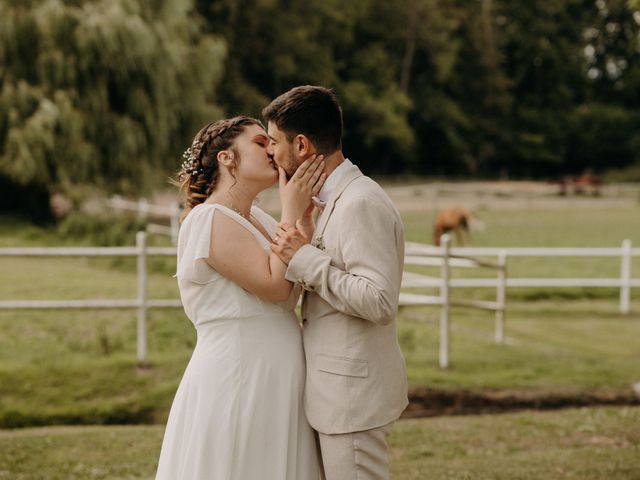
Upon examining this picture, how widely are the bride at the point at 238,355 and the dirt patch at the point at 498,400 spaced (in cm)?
480

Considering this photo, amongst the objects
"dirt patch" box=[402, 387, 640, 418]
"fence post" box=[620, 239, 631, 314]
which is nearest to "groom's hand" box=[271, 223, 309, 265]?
"dirt patch" box=[402, 387, 640, 418]

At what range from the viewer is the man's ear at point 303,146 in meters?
3.12

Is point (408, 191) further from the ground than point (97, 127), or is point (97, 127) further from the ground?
point (97, 127)

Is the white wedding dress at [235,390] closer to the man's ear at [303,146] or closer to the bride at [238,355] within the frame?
the bride at [238,355]

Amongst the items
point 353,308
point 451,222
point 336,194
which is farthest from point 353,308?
point 451,222

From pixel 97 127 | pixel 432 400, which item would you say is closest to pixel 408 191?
pixel 97 127

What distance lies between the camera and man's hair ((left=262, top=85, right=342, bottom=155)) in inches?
122

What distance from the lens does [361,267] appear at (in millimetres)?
2971

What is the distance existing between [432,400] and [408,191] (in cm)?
2870

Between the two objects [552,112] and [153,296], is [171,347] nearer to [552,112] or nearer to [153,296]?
Result: [153,296]

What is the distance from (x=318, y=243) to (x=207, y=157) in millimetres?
611

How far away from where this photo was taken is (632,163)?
59.8 meters

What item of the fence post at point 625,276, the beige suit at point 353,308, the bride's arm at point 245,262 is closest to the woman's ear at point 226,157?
the bride's arm at point 245,262

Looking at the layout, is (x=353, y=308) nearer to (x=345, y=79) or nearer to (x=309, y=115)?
(x=309, y=115)
